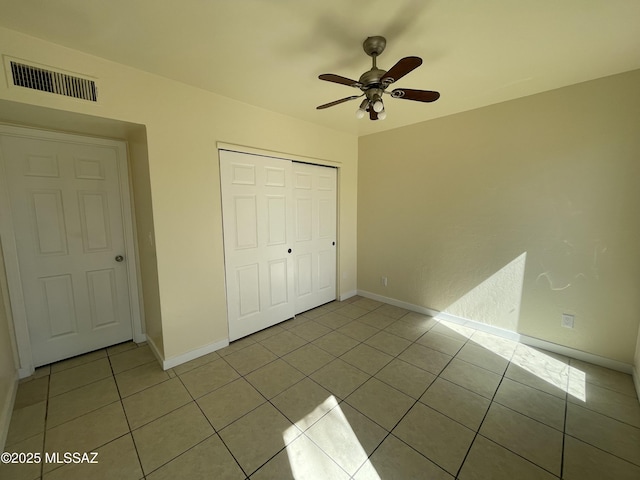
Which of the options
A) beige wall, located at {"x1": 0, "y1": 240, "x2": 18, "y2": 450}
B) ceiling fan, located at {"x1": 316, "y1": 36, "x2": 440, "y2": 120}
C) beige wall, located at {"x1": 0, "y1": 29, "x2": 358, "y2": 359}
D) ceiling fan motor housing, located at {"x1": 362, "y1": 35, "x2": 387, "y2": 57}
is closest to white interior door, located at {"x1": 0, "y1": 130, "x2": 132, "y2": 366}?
beige wall, located at {"x1": 0, "y1": 240, "x2": 18, "y2": 450}

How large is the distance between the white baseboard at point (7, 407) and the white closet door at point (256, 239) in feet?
5.09

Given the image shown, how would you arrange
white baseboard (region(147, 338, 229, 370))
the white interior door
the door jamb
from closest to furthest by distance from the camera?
the door jamb → the white interior door → white baseboard (region(147, 338, 229, 370))

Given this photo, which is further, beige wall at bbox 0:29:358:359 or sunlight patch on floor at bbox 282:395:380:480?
beige wall at bbox 0:29:358:359

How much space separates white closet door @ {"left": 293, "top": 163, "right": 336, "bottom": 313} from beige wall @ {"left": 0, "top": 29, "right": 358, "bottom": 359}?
2.42 ft

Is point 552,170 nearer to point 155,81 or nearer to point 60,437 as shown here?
point 155,81

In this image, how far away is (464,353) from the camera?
2559 mm

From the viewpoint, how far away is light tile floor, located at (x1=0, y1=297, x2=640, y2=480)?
1463mm

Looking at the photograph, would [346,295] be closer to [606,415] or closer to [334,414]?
[334,414]

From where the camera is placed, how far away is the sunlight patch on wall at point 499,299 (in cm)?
270

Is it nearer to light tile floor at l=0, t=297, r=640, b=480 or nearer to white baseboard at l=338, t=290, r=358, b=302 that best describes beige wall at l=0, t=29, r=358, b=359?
light tile floor at l=0, t=297, r=640, b=480

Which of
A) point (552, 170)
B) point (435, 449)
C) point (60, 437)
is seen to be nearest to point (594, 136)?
point (552, 170)

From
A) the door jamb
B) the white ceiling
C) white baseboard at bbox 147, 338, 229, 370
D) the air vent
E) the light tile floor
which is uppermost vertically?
the white ceiling

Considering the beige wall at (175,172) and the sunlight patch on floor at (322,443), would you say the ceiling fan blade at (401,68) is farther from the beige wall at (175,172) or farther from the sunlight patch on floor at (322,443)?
the sunlight patch on floor at (322,443)

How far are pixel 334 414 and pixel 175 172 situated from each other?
2328 millimetres
